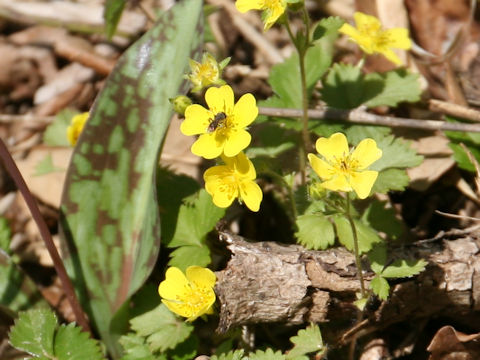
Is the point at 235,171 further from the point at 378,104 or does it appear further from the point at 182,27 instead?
the point at 378,104

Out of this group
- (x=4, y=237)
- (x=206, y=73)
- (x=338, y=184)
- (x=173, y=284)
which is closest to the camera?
(x=338, y=184)

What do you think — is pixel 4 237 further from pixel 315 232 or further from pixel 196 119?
pixel 315 232

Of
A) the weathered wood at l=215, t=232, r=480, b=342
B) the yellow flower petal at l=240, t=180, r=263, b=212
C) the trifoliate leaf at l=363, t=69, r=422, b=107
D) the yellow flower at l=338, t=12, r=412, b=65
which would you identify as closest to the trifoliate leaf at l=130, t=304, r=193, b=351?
the weathered wood at l=215, t=232, r=480, b=342

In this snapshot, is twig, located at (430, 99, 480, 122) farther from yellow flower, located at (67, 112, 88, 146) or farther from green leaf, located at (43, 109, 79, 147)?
green leaf, located at (43, 109, 79, 147)

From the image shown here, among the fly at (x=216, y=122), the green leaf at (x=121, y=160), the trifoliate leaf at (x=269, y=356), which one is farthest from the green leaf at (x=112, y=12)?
the trifoliate leaf at (x=269, y=356)

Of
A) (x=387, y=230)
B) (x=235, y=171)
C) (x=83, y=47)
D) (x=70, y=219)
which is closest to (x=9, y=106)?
(x=83, y=47)

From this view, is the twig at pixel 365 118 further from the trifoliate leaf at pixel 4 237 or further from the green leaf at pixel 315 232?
the trifoliate leaf at pixel 4 237

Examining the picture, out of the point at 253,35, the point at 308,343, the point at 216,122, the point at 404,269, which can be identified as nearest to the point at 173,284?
the point at 308,343

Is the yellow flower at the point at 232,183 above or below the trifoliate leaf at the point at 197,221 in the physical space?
above
